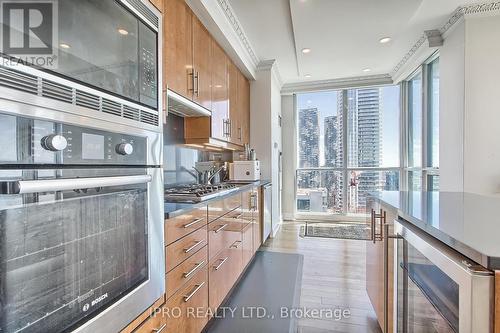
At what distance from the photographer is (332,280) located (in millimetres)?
2684

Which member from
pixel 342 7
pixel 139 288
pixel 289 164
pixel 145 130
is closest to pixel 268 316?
pixel 139 288

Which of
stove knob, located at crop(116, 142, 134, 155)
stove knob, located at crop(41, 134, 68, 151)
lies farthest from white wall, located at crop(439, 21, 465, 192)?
stove knob, located at crop(41, 134, 68, 151)

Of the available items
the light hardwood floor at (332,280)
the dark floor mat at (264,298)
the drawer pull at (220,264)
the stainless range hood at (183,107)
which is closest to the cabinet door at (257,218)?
the dark floor mat at (264,298)

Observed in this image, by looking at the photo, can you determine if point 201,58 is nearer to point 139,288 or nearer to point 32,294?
point 139,288

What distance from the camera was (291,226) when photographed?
495cm

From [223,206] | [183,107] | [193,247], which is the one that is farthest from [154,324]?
[183,107]

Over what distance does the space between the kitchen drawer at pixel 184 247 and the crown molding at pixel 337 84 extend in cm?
419

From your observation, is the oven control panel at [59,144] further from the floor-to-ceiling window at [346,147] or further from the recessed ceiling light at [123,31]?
the floor-to-ceiling window at [346,147]

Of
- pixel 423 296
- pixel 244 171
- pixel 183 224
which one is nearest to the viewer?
pixel 423 296

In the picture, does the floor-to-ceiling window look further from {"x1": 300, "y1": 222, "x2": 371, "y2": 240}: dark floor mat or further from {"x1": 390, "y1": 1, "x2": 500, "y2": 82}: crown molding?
{"x1": 390, "y1": 1, "x2": 500, "y2": 82}: crown molding

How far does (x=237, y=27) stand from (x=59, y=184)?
2.82m

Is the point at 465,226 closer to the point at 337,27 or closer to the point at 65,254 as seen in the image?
the point at 65,254

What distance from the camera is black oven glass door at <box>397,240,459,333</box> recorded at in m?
0.84

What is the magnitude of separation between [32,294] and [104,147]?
0.46 m
